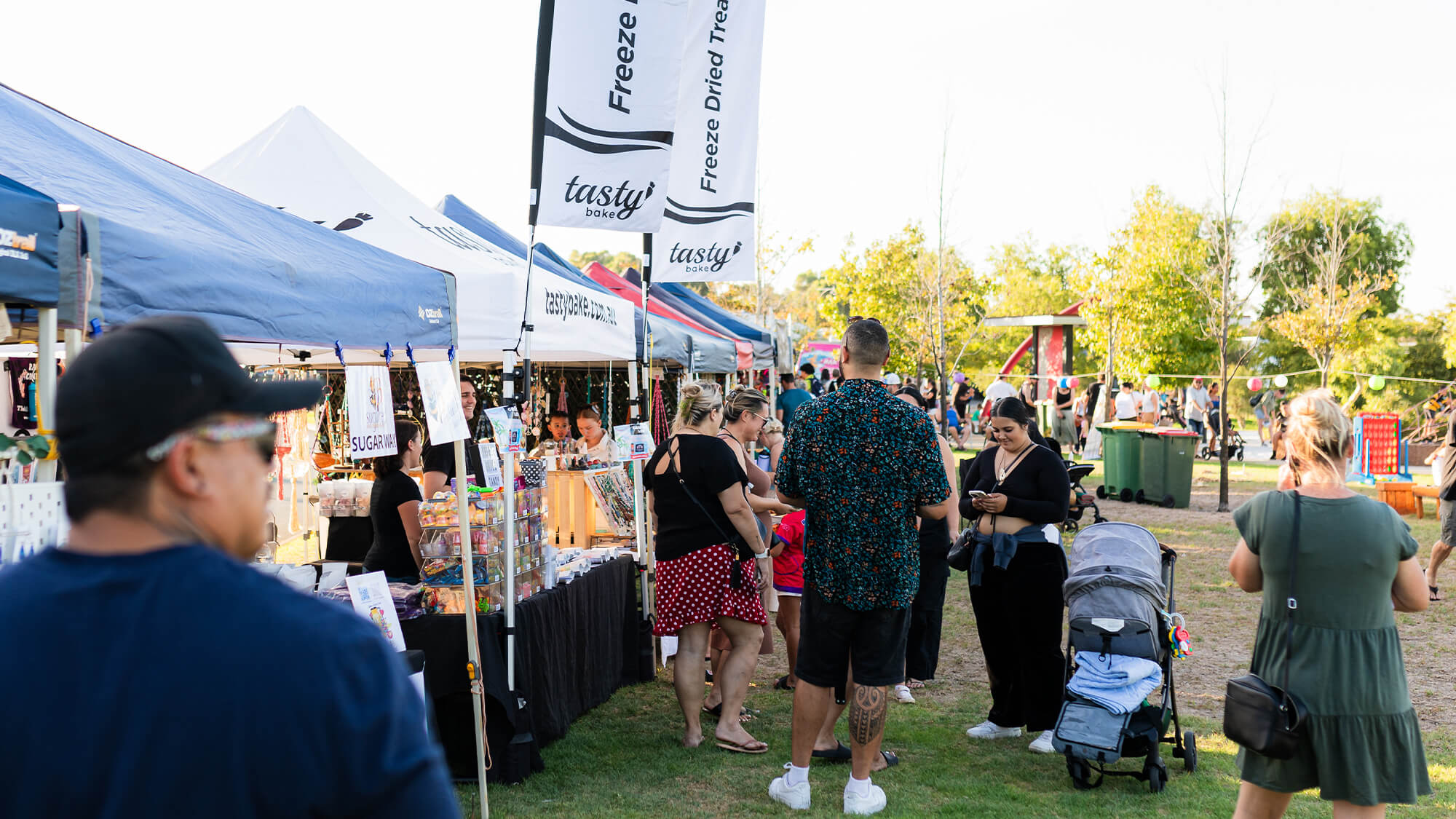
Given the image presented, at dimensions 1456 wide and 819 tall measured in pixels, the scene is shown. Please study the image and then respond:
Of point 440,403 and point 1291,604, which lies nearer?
point 1291,604

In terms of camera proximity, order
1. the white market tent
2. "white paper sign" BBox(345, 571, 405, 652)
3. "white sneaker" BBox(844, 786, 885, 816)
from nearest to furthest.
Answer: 1. "white paper sign" BBox(345, 571, 405, 652)
2. "white sneaker" BBox(844, 786, 885, 816)
3. the white market tent

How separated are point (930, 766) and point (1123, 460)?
10703 millimetres

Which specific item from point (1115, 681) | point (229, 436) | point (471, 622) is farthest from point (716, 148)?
point (229, 436)

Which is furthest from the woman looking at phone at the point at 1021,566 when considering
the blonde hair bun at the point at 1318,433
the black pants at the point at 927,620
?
the blonde hair bun at the point at 1318,433

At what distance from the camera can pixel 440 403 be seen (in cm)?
412

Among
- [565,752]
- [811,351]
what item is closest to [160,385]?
[565,752]

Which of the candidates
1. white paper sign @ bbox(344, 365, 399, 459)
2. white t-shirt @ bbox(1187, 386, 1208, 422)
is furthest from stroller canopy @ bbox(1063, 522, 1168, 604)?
white t-shirt @ bbox(1187, 386, 1208, 422)

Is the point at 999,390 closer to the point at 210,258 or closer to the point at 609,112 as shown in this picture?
the point at 609,112

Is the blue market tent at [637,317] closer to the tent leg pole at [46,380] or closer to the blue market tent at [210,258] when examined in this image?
the blue market tent at [210,258]

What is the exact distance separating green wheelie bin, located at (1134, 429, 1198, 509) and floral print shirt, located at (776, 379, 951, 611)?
434 inches

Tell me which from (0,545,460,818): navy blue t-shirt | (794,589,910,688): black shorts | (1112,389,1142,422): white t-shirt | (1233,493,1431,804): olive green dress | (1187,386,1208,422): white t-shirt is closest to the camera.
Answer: (0,545,460,818): navy blue t-shirt

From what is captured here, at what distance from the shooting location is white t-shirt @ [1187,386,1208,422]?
23.6 metres

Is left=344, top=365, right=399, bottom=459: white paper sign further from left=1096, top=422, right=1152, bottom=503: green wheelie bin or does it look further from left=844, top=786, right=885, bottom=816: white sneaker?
left=1096, top=422, right=1152, bottom=503: green wheelie bin

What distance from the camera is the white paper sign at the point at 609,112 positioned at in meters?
4.92
